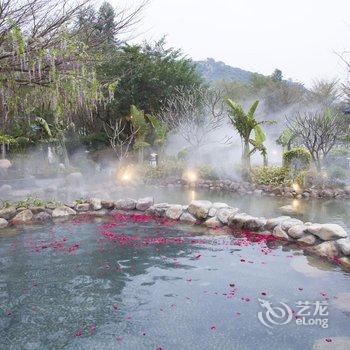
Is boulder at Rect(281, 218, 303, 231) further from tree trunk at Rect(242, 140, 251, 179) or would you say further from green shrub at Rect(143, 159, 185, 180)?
green shrub at Rect(143, 159, 185, 180)

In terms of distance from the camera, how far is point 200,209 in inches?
428

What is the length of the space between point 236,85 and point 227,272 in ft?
146

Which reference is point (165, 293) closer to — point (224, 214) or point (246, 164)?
point (224, 214)

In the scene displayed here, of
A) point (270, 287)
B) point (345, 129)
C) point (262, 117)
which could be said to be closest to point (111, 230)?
point (270, 287)

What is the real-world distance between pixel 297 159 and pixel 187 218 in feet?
30.1

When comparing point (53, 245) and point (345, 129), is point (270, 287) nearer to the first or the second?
point (53, 245)

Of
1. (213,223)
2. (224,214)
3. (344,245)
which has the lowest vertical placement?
(213,223)

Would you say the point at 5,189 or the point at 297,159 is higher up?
the point at 297,159

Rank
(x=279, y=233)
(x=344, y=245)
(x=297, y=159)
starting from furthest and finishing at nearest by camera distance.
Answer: (x=297, y=159) → (x=279, y=233) → (x=344, y=245)

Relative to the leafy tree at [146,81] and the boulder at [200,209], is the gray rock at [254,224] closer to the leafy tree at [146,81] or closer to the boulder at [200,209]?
the boulder at [200,209]

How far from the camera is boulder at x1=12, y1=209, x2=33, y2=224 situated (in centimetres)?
1092

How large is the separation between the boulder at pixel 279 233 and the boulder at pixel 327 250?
995 millimetres

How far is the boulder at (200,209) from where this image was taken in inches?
426

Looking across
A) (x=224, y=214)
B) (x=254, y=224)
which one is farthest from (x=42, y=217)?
(x=254, y=224)
